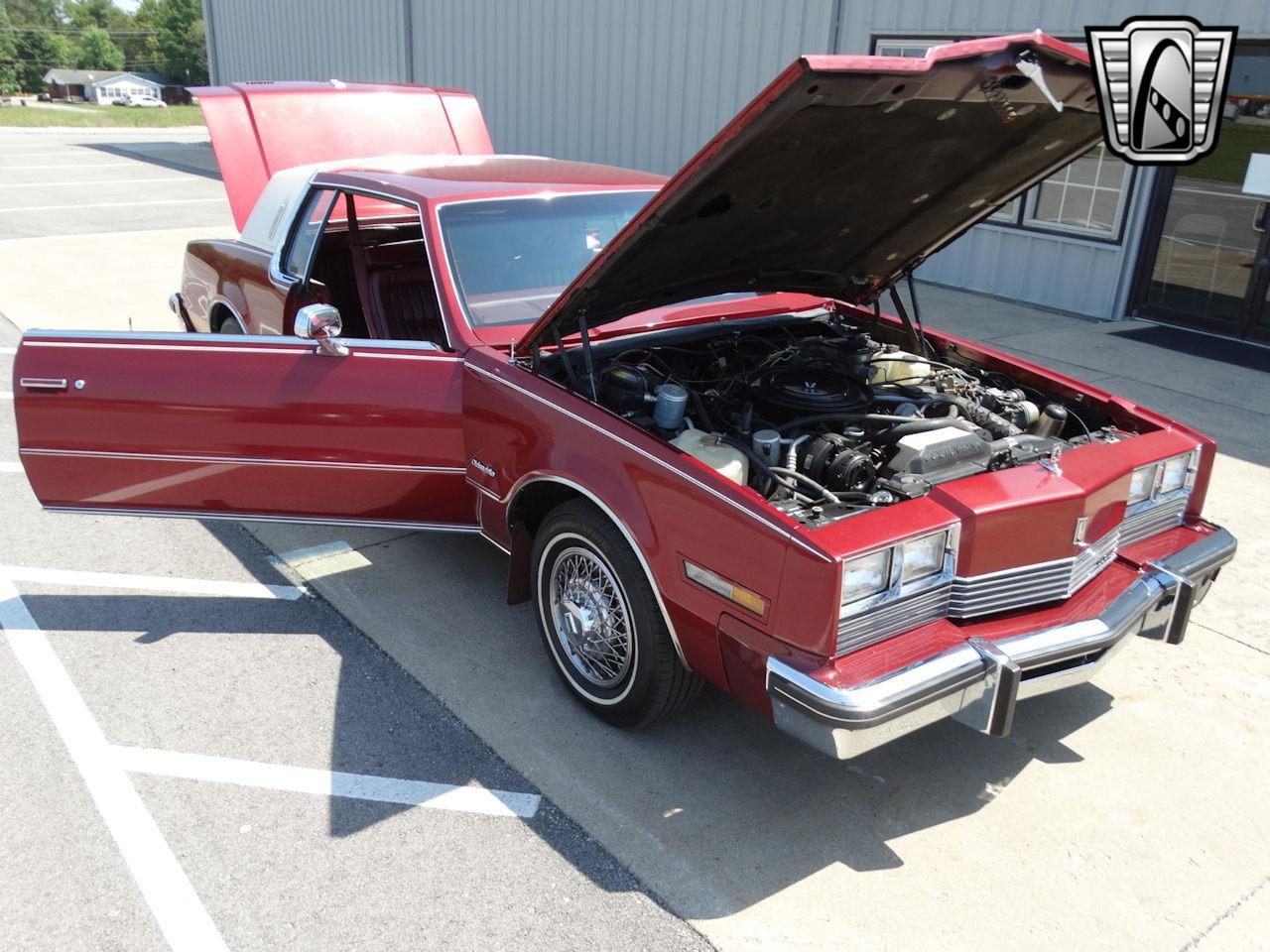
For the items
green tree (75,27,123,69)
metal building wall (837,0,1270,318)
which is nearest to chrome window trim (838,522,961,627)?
metal building wall (837,0,1270,318)

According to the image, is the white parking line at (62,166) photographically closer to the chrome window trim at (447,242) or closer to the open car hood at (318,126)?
the open car hood at (318,126)

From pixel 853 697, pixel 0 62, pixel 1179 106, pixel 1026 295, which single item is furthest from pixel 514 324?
pixel 0 62

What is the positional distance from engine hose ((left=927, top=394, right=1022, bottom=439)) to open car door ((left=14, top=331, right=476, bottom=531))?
5.97 ft

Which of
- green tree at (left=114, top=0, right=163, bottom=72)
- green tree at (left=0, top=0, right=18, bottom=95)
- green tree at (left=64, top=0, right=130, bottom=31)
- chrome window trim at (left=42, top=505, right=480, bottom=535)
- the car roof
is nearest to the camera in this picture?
chrome window trim at (left=42, top=505, right=480, bottom=535)

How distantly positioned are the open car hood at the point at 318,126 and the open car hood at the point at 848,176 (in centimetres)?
318

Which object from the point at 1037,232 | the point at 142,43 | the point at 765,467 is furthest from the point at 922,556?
the point at 142,43

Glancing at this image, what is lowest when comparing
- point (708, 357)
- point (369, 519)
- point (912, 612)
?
point (369, 519)

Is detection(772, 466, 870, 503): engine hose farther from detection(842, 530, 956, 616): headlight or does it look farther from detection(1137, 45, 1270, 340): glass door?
detection(1137, 45, 1270, 340): glass door

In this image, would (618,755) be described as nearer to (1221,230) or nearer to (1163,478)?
(1163,478)

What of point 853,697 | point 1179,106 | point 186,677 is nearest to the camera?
point 853,697

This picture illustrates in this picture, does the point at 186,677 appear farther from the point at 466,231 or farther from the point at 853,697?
the point at 853,697

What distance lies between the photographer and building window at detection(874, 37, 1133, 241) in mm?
9211

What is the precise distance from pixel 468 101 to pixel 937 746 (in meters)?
5.42

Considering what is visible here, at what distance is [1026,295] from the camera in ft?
32.8
